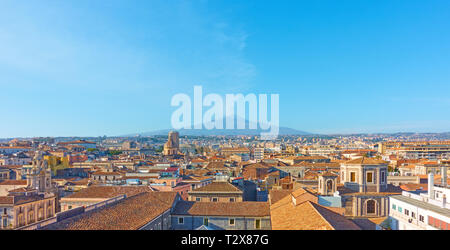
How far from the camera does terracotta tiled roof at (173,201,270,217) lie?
18188mm

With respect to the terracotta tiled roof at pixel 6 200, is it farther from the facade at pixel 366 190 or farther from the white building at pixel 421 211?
the white building at pixel 421 211

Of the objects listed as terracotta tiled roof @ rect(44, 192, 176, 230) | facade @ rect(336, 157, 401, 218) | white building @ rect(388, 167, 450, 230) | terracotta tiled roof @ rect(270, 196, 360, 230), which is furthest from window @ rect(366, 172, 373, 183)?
terracotta tiled roof @ rect(44, 192, 176, 230)

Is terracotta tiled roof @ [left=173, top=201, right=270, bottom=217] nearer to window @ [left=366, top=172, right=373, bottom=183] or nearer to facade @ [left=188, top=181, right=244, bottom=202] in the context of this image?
facade @ [left=188, top=181, right=244, bottom=202]

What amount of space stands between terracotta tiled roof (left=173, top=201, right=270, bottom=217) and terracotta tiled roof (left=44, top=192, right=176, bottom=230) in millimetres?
872

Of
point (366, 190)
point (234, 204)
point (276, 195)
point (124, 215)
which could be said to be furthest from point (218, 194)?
point (124, 215)

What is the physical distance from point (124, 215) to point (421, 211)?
1456 cm

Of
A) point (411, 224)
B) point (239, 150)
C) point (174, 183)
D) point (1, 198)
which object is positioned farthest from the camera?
point (239, 150)

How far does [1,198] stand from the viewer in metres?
21.5

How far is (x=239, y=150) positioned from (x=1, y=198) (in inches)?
3638

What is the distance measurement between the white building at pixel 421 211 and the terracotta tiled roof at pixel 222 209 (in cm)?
764

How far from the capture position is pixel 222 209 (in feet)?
61.1
